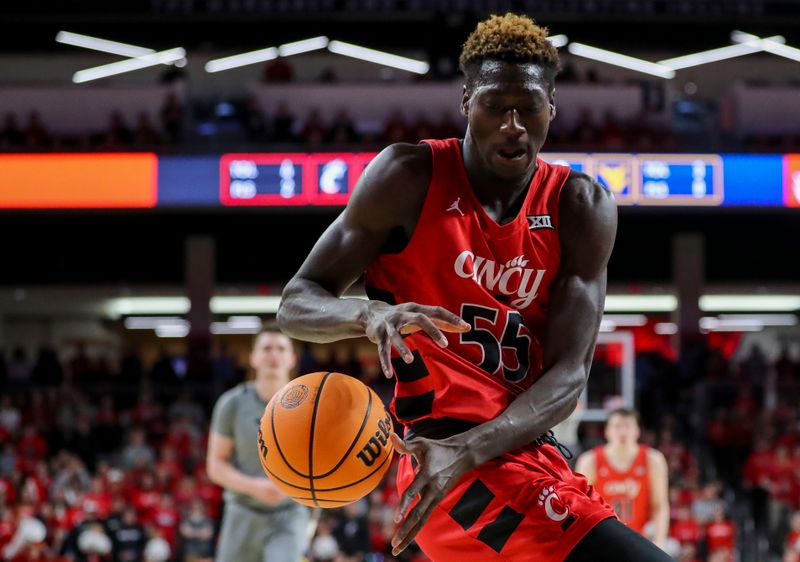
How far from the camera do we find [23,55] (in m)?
21.9

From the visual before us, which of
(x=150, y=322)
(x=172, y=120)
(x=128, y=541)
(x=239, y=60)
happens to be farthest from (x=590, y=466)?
(x=150, y=322)

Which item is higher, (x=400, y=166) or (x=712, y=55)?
(x=712, y=55)

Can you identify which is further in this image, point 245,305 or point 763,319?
point 763,319

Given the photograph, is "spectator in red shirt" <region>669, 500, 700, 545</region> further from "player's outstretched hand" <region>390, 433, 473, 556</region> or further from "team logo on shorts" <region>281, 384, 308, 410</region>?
"player's outstretched hand" <region>390, 433, 473, 556</region>

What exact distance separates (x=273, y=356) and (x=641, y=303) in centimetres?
1853

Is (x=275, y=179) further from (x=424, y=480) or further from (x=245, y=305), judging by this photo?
(x=424, y=480)

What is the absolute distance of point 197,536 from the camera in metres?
11.6

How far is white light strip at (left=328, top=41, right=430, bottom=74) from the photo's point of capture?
70.2 feet

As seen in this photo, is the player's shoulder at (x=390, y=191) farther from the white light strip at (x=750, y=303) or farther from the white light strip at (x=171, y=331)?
the white light strip at (x=171, y=331)

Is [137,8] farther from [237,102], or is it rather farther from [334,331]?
[334,331]

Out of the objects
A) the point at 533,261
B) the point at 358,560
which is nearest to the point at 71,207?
the point at 358,560

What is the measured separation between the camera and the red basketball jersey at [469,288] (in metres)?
3.12

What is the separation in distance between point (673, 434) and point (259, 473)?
996 centimetres

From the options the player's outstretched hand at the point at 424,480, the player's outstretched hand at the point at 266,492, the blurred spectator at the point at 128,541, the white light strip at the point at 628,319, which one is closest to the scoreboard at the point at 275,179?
the blurred spectator at the point at 128,541
